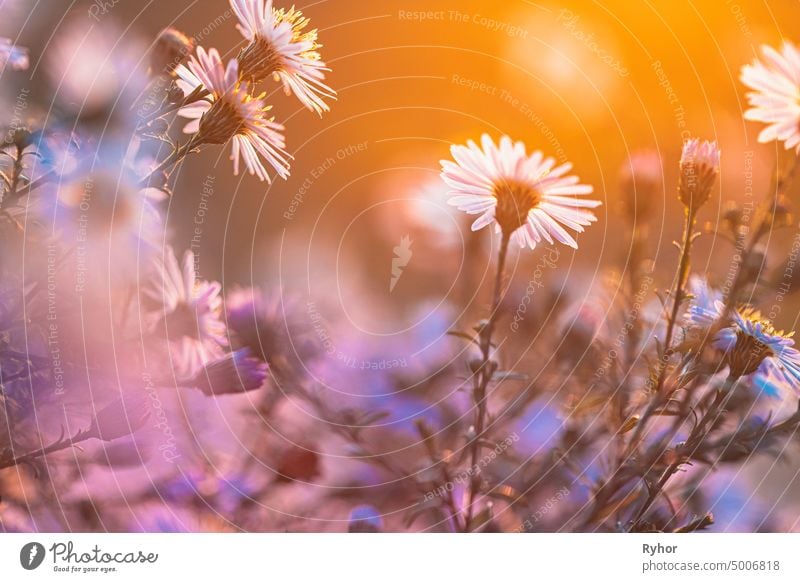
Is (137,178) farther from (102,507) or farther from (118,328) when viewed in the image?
(102,507)

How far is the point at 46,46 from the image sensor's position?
1.75ft

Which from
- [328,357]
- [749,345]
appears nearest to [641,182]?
[749,345]

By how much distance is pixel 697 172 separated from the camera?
0.55 metres

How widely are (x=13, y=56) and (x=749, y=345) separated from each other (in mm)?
596

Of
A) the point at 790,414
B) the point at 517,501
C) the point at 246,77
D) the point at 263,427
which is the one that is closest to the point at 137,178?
the point at 246,77

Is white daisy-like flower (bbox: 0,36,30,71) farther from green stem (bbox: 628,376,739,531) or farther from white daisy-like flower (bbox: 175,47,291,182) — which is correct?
green stem (bbox: 628,376,739,531)

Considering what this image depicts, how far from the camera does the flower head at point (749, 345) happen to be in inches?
21.1

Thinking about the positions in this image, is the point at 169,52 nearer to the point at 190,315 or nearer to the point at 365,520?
the point at 190,315

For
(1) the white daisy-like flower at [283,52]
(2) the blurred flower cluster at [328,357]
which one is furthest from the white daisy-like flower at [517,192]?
(1) the white daisy-like flower at [283,52]

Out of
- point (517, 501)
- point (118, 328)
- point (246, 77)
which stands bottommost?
point (517, 501)

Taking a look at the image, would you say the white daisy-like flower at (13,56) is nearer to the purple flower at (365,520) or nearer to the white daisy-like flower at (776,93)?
the purple flower at (365,520)

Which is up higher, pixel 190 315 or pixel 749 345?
pixel 190 315

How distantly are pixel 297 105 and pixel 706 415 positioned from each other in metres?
0.39

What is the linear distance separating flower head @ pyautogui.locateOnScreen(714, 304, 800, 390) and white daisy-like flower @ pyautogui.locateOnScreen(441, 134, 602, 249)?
0.13 metres
